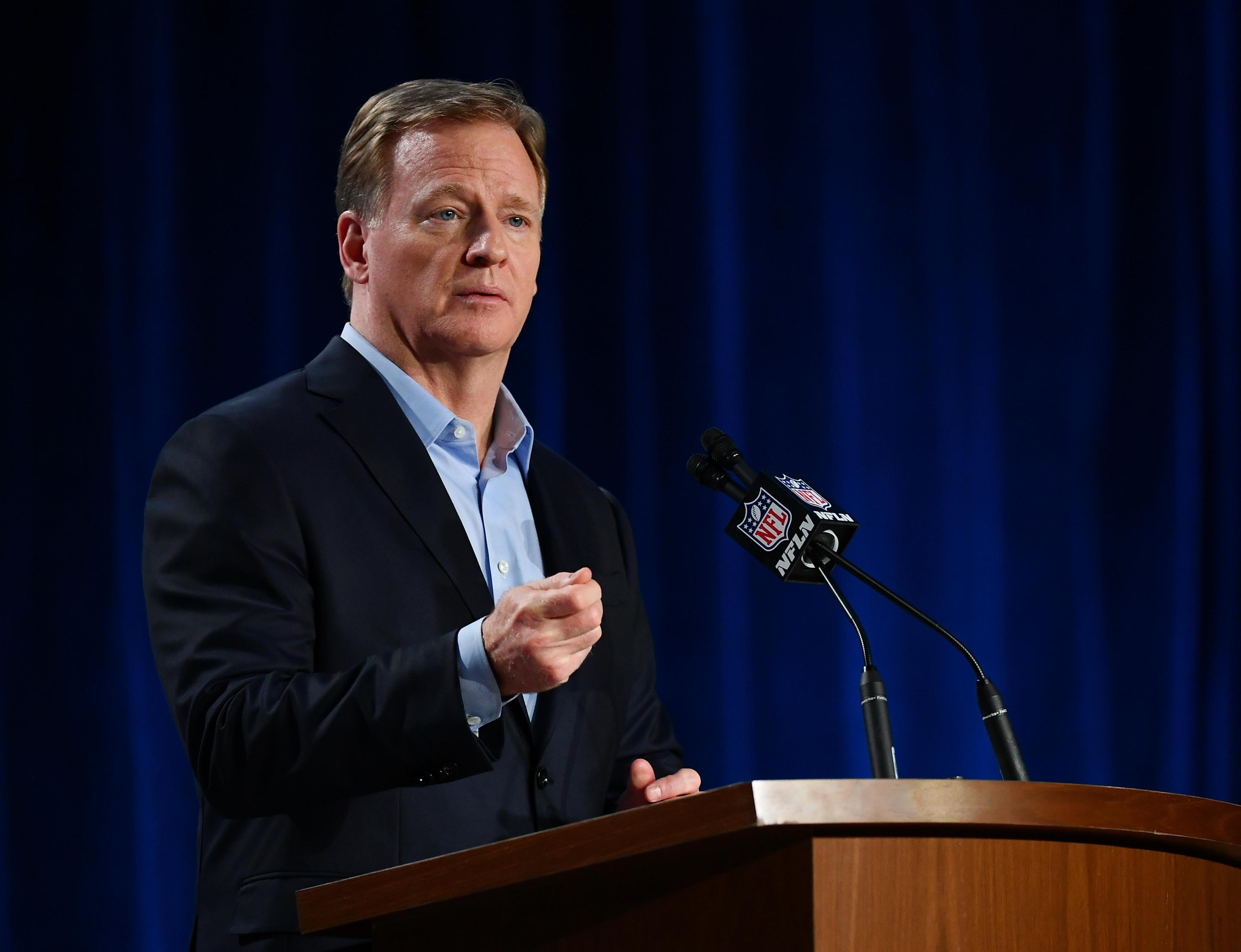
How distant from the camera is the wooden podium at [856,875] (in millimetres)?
849

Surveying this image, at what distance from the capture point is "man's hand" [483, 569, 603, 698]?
1052 mm

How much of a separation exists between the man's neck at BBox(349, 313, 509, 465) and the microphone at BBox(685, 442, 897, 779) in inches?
14.2

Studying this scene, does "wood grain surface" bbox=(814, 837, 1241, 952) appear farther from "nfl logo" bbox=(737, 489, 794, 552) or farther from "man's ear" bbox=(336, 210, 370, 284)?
"man's ear" bbox=(336, 210, 370, 284)

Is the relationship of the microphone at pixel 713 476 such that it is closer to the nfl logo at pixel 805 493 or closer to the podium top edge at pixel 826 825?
the nfl logo at pixel 805 493

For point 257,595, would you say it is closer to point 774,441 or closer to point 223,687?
point 223,687

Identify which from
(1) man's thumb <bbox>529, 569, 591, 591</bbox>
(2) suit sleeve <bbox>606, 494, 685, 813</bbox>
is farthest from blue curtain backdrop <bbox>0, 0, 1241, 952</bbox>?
(1) man's thumb <bbox>529, 569, 591, 591</bbox>

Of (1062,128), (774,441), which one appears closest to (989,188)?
(1062,128)

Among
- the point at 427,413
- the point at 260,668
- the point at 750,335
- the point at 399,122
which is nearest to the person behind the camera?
the point at 260,668

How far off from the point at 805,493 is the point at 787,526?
5cm

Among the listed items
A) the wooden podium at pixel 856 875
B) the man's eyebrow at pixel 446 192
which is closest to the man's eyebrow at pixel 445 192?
the man's eyebrow at pixel 446 192

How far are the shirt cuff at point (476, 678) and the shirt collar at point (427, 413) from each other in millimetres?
560

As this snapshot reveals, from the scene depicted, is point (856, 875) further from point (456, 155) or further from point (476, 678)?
point (456, 155)

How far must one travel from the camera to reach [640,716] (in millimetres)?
1870

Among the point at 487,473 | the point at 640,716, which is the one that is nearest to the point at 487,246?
the point at 487,473
